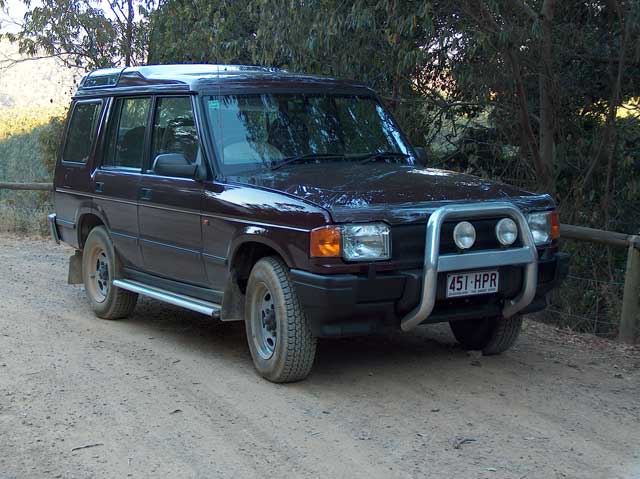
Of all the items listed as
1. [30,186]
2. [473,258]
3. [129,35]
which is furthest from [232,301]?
[129,35]

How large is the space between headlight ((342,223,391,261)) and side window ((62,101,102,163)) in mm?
3674

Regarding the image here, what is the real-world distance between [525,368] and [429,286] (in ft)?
4.78

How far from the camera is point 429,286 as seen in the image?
17.4ft

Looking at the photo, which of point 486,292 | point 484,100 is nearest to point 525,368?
point 486,292

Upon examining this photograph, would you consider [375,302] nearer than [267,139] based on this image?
Yes

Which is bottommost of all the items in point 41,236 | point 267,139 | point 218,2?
point 41,236

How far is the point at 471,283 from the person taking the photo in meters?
5.57

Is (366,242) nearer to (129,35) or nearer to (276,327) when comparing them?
(276,327)

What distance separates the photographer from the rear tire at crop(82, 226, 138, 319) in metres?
7.79

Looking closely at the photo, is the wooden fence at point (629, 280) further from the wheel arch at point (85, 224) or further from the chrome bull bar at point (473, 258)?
the wheel arch at point (85, 224)

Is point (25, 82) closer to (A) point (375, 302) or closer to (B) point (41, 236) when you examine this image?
(B) point (41, 236)

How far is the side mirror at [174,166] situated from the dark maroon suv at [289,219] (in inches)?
0.4

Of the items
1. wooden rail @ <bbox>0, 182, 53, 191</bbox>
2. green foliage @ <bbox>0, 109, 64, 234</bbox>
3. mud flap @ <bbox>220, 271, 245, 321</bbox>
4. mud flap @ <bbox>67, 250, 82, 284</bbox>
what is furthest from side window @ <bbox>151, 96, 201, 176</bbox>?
green foliage @ <bbox>0, 109, 64, 234</bbox>

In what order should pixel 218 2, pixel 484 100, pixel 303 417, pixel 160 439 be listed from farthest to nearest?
pixel 218 2
pixel 484 100
pixel 303 417
pixel 160 439
